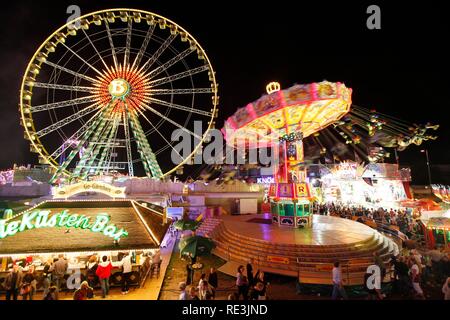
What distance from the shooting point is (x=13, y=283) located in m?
6.46

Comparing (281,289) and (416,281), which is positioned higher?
(416,281)

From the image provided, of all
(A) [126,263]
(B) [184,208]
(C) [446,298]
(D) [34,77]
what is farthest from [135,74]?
(C) [446,298]

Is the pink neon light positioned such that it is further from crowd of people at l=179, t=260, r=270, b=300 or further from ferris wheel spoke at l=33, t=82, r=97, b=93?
ferris wheel spoke at l=33, t=82, r=97, b=93

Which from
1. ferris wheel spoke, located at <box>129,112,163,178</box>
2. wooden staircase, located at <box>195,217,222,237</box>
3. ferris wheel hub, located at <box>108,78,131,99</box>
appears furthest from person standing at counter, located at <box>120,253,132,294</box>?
ferris wheel hub, located at <box>108,78,131,99</box>

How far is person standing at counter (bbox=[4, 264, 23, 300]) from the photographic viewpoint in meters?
6.42

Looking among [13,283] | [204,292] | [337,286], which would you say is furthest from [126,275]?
[337,286]

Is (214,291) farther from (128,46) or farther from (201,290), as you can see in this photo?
(128,46)

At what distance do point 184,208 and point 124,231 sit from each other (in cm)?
1118

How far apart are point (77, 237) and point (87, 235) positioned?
288mm

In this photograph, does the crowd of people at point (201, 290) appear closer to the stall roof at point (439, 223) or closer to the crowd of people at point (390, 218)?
the crowd of people at point (390, 218)

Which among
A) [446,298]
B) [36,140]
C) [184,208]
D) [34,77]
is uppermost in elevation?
[34,77]

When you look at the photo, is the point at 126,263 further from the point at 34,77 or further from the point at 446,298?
the point at 34,77

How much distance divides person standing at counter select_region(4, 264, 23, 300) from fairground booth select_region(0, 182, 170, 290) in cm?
66

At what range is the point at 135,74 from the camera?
16266 mm
